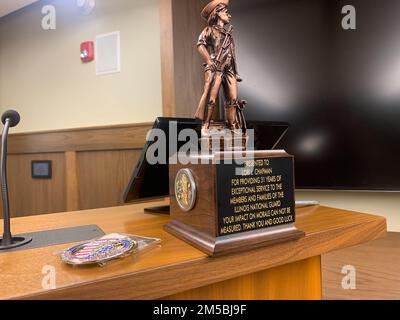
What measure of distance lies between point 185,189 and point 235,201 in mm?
125

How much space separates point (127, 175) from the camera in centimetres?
205

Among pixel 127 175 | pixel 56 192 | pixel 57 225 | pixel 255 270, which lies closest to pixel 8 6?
pixel 56 192

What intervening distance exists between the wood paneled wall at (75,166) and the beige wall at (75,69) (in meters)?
0.11

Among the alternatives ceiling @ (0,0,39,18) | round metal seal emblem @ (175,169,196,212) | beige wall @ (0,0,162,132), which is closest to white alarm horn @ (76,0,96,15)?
beige wall @ (0,0,162,132)

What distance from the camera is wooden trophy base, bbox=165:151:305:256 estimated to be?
0.58 meters

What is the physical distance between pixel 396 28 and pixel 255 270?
4.38 feet

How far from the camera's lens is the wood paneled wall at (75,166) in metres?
2.06

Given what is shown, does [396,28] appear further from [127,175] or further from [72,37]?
[72,37]

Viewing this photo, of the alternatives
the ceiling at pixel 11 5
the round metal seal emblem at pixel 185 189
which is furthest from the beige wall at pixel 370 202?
the ceiling at pixel 11 5

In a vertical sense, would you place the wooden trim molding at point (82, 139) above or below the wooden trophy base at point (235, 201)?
above

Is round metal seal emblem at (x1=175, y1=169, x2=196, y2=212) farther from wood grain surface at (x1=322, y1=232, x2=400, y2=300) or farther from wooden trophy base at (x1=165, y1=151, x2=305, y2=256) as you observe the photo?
wood grain surface at (x1=322, y1=232, x2=400, y2=300)

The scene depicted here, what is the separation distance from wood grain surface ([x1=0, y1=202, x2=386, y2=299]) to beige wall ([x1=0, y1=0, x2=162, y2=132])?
1.36m

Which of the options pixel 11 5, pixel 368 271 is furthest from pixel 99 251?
pixel 11 5

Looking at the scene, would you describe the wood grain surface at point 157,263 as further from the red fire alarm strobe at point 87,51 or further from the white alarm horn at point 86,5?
the white alarm horn at point 86,5
